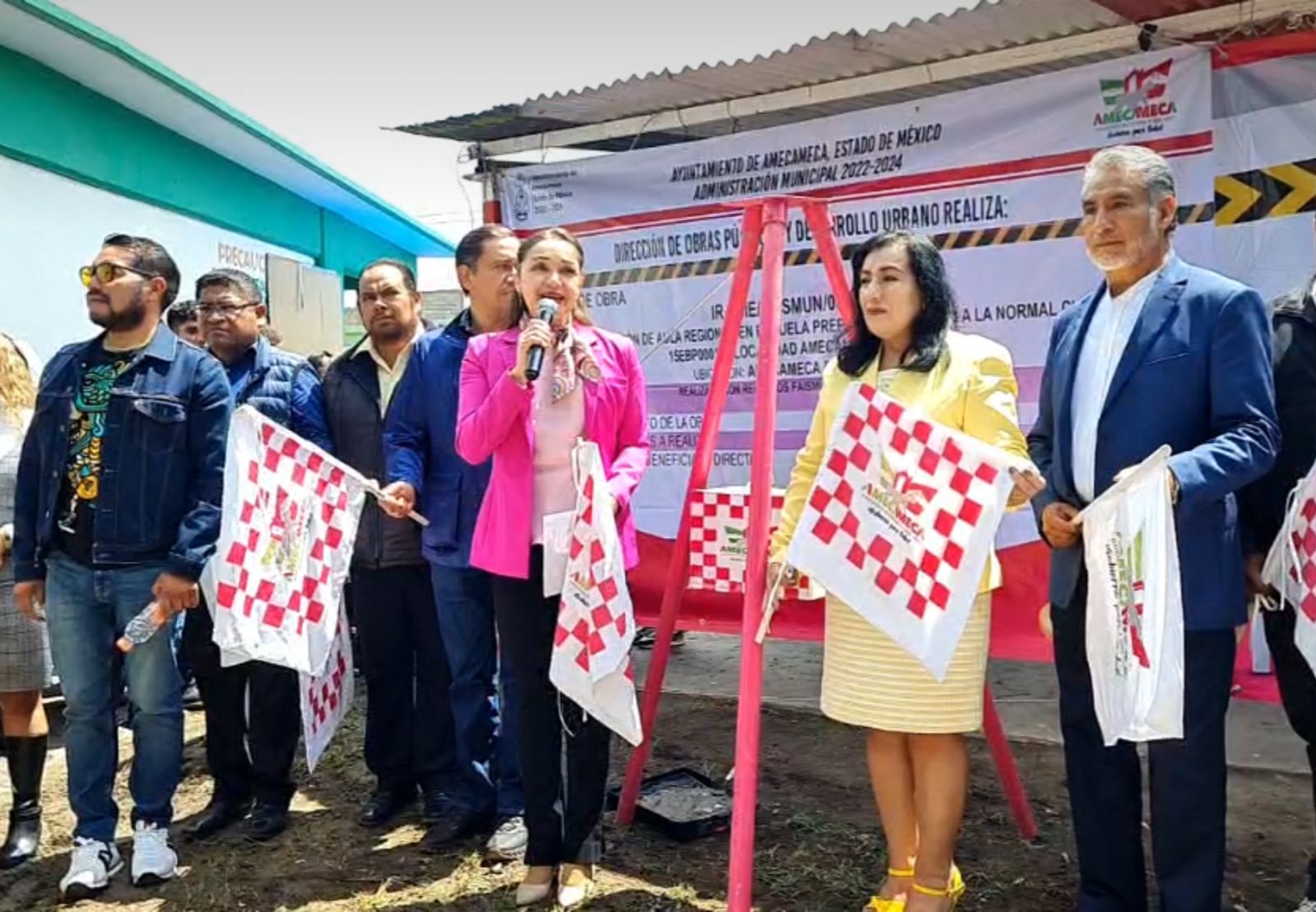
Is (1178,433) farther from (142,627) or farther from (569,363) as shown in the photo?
(142,627)

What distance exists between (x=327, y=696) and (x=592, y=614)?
1334 mm

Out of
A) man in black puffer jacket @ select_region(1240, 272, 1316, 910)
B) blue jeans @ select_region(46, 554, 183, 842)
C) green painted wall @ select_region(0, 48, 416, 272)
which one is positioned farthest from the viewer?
green painted wall @ select_region(0, 48, 416, 272)

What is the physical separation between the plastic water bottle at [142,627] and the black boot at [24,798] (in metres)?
0.75

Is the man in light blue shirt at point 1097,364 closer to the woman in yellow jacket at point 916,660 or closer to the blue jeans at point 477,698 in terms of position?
the woman in yellow jacket at point 916,660

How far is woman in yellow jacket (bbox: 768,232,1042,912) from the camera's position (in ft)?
8.89

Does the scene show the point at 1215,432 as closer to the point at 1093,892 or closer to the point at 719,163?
the point at 1093,892

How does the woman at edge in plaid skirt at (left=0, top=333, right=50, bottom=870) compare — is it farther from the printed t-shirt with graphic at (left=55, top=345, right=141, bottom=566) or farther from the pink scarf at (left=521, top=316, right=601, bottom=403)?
the pink scarf at (left=521, top=316, right=601, bottom=403)

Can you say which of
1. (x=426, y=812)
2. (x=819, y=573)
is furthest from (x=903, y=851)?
(x=426, y=812)

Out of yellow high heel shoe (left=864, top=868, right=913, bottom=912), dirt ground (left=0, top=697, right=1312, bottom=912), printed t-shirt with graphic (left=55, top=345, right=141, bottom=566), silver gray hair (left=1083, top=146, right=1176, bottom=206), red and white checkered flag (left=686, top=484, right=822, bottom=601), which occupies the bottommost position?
dirt ground (left=0, top=697, right=1312, bottom=912)

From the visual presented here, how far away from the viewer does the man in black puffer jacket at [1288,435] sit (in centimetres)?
265

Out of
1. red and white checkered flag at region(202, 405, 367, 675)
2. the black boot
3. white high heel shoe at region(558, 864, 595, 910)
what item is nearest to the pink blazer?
red and white checkered flag at region(202, 405, 367, 675)

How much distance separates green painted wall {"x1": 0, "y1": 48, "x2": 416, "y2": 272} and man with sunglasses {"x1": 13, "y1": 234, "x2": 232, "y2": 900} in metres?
4.75

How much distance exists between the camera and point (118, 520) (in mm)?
3314

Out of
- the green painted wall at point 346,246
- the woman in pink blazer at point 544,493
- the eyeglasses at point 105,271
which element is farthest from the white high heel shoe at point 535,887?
the green painted wall at point 346,246
